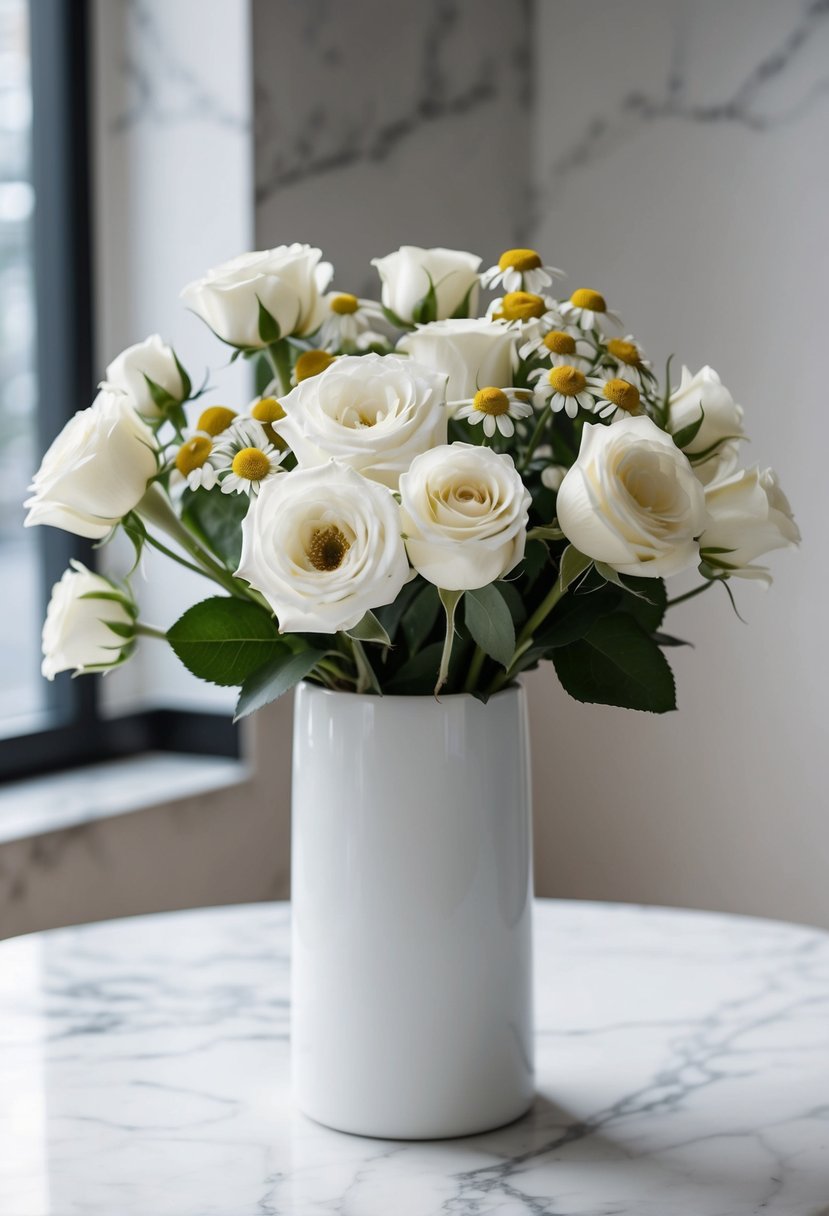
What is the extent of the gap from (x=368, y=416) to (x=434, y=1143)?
40 centimetres

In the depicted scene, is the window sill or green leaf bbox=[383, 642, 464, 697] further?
the window sill

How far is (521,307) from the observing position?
2.43 ft

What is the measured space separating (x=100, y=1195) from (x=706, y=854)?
158 centimetres

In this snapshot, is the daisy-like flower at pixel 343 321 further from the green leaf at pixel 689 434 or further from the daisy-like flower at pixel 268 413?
the green leaf at pixel 689 434

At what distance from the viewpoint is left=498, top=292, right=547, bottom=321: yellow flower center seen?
2.43ft

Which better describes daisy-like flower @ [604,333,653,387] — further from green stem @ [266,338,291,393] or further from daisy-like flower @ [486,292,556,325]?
green stem @ [266,338,291,393]

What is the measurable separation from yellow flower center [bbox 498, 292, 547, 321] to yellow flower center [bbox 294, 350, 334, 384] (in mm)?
99

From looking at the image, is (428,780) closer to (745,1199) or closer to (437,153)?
(745,1199)

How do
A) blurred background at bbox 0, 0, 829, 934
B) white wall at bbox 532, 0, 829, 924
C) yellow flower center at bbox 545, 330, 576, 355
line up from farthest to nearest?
1. white wall at bbox 532, 0, 829, 924
2. blurred background at bbox 0, 0, 829, 934
3. yellow flower center at bbox 545, 330, 576, 355

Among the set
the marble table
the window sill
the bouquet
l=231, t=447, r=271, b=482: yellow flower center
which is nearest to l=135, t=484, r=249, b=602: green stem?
the bouquet

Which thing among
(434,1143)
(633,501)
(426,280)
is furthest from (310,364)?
(434,1143)

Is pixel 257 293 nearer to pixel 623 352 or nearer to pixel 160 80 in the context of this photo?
pixel 623 352

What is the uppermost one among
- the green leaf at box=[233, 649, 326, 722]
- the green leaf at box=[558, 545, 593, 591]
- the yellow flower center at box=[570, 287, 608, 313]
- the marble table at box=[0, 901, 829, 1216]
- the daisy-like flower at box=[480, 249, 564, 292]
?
the daisy-like flower at box=[480, 249, 564, 292]

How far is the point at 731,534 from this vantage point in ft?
2.40
